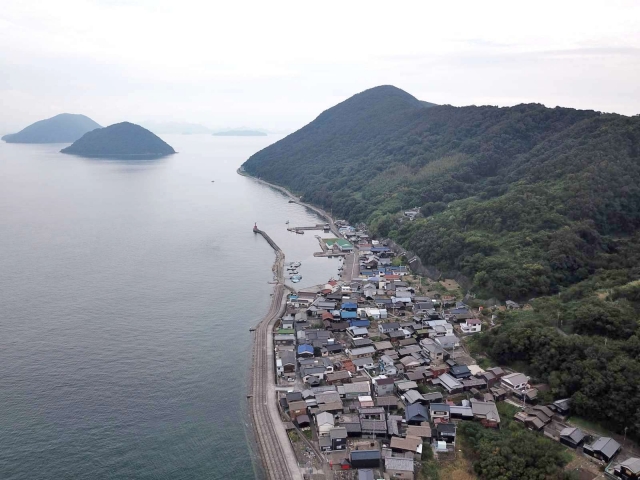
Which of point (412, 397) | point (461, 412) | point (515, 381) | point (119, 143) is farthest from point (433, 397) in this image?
point (119, 143)

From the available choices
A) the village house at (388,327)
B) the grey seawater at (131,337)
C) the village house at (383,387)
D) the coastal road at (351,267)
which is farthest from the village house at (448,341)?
the coastal road at (351,267)

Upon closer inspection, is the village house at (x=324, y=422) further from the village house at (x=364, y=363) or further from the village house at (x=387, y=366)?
the village house at (x=387, y=366)

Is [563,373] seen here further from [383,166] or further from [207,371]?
[383,166]

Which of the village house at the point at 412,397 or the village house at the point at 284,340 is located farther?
the village house at the point at 284,340

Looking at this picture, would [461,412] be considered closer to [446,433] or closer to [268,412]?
[446,433]

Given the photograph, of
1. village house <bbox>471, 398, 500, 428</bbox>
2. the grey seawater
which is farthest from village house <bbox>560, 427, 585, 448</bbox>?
the grey seawater

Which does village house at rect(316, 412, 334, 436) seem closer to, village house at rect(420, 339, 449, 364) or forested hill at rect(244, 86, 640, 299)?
village house at rect(420, 339, 449, 364)
